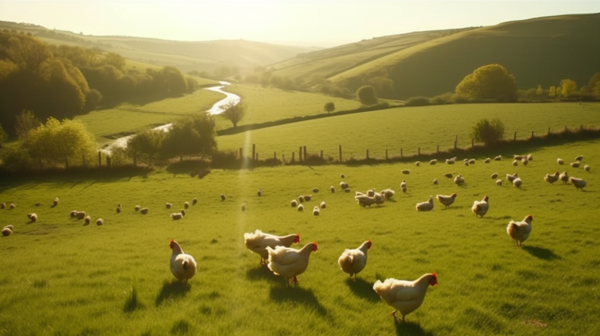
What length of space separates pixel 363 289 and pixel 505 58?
15327cm

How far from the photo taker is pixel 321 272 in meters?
12.8

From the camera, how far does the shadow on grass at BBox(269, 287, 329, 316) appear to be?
1009cm

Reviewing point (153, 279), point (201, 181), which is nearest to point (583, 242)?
point (153, 279)

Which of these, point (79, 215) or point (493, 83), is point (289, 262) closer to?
point (79, 215)

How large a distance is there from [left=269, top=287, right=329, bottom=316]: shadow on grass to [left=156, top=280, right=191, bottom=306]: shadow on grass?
8.14 ft

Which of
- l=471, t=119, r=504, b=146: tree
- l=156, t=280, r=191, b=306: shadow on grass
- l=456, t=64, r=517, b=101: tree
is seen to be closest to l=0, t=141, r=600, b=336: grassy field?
l=156, t=280, r=191, b=306: shadow on grass

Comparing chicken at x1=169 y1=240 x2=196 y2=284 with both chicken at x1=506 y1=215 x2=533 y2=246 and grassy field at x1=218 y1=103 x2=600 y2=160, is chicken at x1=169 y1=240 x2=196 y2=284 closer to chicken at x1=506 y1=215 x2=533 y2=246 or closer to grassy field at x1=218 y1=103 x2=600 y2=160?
chicken at x1=506 y1=215 x2=533 y2=246

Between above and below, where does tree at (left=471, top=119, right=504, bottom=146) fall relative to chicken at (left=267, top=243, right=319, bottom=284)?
above

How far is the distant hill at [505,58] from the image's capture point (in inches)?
5000

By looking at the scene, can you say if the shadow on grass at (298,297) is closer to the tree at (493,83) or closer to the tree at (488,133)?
the tree at (488,133)

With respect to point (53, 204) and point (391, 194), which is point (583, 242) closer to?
point (391, 194)

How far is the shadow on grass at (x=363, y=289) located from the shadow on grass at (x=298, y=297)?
127 centimetres

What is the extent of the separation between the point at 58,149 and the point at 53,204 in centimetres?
1893

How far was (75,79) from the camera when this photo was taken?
311ft
